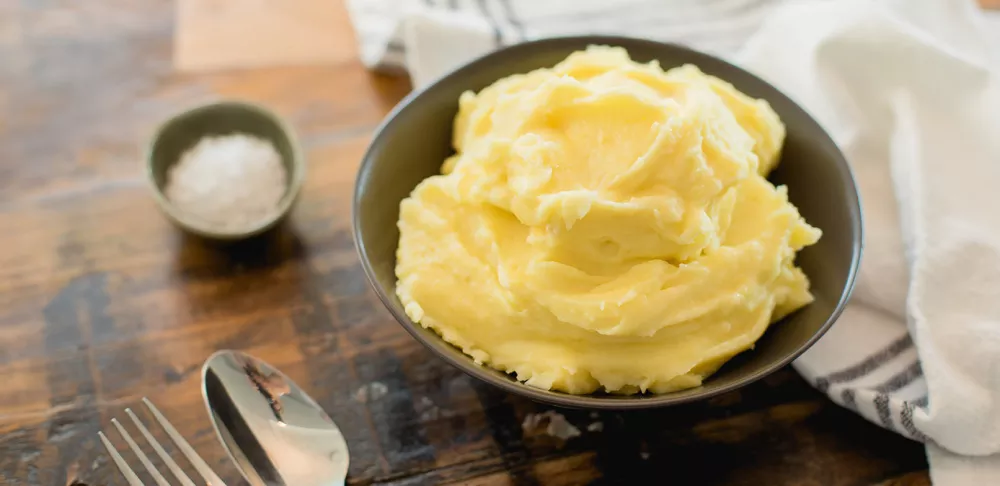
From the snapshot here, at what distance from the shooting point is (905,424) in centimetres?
135

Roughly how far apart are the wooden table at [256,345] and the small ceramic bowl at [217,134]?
3.6 inches

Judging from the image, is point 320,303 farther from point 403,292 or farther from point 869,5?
point 869,5

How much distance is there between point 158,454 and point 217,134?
0.71m

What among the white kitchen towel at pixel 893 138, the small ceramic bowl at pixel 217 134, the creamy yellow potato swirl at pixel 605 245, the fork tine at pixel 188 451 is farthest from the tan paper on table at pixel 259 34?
the fork tine at pixel 188 451

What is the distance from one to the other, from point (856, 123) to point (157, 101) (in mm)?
1505

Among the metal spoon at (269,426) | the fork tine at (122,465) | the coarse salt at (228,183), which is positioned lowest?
the fork tine at (122,465)

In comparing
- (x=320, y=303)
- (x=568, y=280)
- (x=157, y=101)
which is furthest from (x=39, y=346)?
(x=568, y=280)

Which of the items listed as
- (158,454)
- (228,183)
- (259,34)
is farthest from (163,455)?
(259,34)

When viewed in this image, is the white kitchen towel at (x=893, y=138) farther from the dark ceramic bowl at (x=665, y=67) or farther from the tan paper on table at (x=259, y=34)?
the dark ceramic bowl at (x=665, y=67)

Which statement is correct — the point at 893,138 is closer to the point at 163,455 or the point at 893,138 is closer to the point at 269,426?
the point at 269,426

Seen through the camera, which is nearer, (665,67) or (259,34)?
(665,67)

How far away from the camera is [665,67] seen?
5.19 ft

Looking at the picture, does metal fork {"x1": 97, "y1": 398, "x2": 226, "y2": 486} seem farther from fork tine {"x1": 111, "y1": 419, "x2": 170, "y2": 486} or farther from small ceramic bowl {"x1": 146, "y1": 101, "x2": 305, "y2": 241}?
small ceramic bowl {"x1": 146, "y1": 101, "x2": 305, "y2": 241}

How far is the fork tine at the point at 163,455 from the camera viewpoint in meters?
1.25
